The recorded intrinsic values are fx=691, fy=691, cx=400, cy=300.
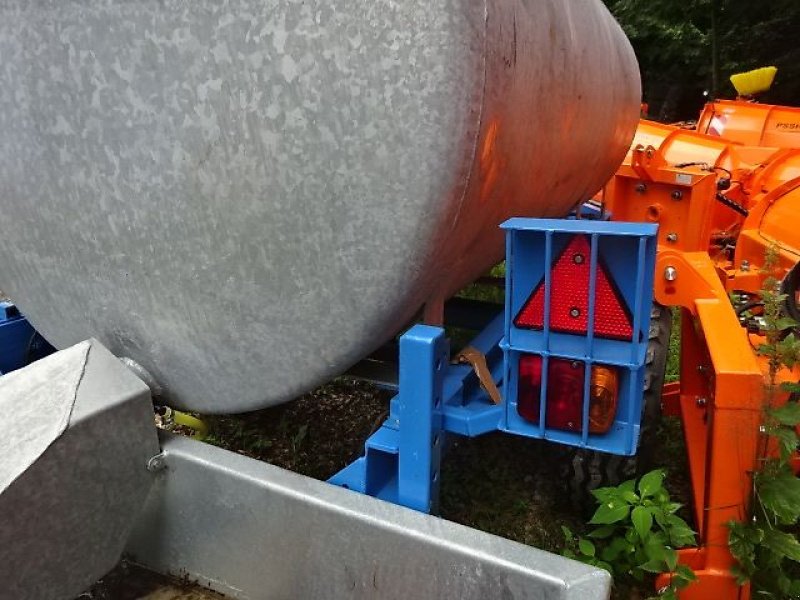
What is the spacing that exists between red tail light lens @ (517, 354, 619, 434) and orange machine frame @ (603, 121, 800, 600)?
0.53 m

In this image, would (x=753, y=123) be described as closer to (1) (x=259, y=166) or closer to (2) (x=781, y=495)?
(2) (x=781, y=495)

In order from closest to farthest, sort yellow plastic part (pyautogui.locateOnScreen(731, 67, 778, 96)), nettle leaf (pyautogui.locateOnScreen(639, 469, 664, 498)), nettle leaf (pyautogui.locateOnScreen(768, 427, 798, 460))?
nettle leaf (pyautogui.locateOnScreen(768, 427, 798, 460))
nettle leaf (pyautogui.locateOnScreen(639, 469, 664, 498))
yellow plastic part (pyautogui.locateOnScreen(731, 67, 778, 96))

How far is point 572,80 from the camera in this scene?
1983 mm

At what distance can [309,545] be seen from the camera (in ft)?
4.74

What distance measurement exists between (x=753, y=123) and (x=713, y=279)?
200 inches

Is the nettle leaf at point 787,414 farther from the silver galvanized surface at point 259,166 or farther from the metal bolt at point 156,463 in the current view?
the metal bolt at point 156,463

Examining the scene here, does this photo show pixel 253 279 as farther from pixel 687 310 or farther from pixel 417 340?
pixel 687 310

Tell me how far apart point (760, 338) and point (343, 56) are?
185 cm

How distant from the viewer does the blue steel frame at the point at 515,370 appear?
54.7 inches

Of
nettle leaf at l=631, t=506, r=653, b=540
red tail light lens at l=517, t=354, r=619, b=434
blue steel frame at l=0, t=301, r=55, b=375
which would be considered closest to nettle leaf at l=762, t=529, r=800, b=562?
nettle leaf at l=631, t=506, r=653, b=540

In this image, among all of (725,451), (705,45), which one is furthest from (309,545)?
(705,45)

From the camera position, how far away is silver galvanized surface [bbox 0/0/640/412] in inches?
50.9

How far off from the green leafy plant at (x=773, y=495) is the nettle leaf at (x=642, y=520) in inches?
8.8

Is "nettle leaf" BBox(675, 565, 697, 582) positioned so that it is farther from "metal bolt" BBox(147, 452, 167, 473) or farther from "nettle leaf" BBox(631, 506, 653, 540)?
"metal bolt" BBox(147, 452, 167, 473)
